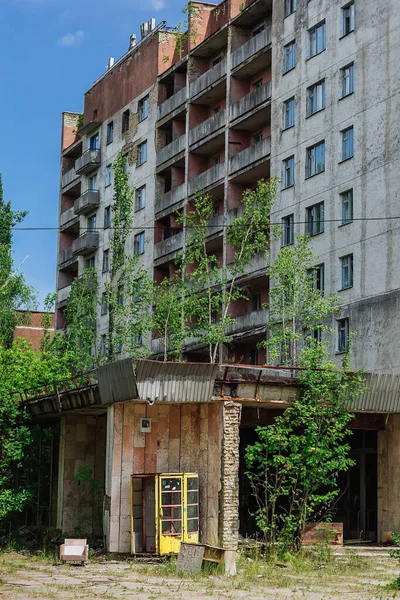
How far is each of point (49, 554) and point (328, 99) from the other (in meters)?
26.0

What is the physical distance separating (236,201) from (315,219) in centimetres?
766

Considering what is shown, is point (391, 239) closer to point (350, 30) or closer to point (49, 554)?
point (350, 30)

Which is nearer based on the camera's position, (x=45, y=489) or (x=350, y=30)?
(x=45, y=489)

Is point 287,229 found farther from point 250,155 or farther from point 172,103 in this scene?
point 172,103

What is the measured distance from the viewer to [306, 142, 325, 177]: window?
46.6m

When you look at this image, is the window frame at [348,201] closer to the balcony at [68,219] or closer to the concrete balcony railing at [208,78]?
the concrete balcony railing at [208,78]

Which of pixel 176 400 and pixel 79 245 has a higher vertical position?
pixel 79 245

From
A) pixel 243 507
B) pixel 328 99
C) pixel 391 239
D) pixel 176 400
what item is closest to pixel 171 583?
pixel 176 400

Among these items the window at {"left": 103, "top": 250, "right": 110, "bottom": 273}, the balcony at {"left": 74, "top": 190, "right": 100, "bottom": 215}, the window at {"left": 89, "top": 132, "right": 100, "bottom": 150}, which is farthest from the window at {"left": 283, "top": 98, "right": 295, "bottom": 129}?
the window at {"left": 89, "top": 132, "right": 100, "bottom": 150}

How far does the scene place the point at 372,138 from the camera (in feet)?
142

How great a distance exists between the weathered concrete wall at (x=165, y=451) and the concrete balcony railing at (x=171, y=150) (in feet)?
110

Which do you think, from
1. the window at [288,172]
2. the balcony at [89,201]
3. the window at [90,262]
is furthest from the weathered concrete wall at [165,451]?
the window at [90,262]

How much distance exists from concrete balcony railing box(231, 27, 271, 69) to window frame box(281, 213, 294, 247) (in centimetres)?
931

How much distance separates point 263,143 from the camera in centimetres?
5109
